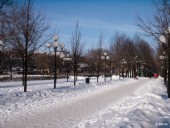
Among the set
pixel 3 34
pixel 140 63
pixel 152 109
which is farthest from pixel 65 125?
pixel 140 63

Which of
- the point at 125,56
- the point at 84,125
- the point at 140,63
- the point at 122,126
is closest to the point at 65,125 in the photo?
the point at 84,125

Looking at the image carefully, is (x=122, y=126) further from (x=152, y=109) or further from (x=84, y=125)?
(x=152, y=109)

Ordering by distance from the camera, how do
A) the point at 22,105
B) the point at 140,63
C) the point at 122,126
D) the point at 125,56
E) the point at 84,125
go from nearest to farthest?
the point at 122,126 < the point at 84,125 < the point at 22,105 < the point at 125,56 < the point at 140,63

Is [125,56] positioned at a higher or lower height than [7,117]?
higher

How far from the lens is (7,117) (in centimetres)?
884

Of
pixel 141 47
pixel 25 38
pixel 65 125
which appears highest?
pixel 141 47

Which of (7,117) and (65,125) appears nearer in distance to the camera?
(65,125)

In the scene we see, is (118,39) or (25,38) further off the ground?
(118,39)

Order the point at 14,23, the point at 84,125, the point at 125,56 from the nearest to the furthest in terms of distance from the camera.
Result: 1. the point at 84,125
2. the point at 14,23
3. the point at 125,56

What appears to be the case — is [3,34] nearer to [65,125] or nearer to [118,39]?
[65,125]

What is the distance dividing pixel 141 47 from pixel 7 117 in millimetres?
67657

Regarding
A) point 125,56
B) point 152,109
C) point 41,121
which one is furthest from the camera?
point 125,56

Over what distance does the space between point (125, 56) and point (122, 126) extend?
182 feet

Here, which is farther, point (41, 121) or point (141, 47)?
point (141, 47)
